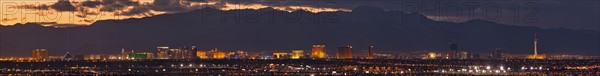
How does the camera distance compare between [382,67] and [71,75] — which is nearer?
[71,75]

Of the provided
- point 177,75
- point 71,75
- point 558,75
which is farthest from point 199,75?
point 558,75

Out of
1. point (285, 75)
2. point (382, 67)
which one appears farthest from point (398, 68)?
point (285, 75)

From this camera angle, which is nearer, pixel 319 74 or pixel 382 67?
pixel 319 74

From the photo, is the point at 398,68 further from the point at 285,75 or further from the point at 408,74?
the point at 285,75

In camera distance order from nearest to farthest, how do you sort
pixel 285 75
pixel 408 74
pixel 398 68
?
pixel 285 75 < pixel 408 74 < pixel 398 68

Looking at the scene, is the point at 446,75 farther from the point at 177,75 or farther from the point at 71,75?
the point at 71,75

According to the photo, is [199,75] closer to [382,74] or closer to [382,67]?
[382,74]

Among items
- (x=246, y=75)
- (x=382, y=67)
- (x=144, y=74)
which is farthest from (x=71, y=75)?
(x=382, y=67)

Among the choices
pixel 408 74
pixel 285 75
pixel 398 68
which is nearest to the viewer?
pixel 285 75
